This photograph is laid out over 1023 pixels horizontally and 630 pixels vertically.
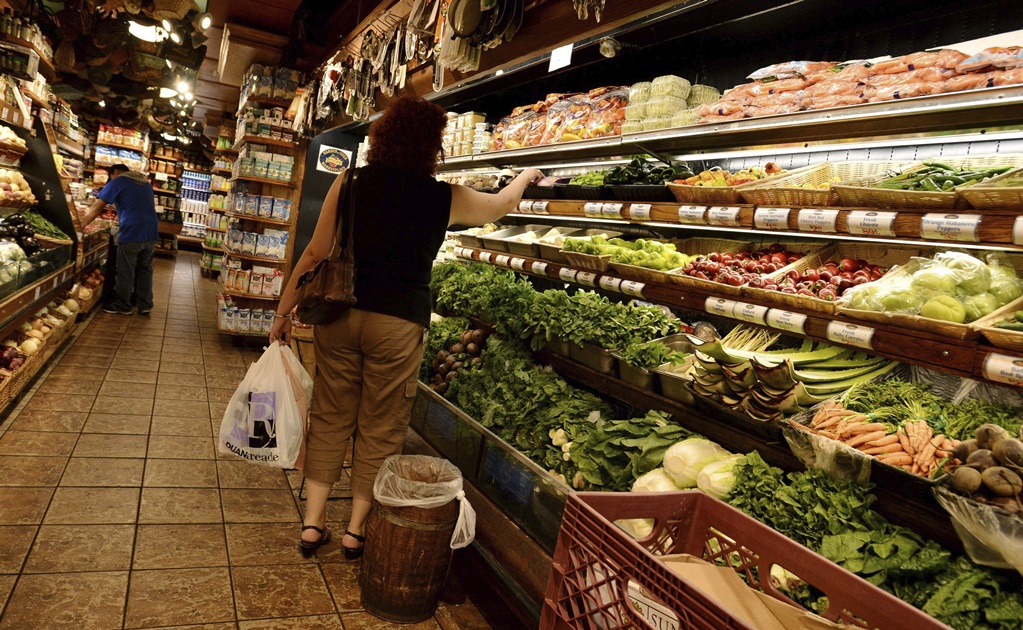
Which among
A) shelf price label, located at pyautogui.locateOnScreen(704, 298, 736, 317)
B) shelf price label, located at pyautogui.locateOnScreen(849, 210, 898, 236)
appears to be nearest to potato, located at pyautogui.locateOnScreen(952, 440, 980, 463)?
shelf price label, located at pyautogui.locateOnScreen(849, 210, 898, 236)

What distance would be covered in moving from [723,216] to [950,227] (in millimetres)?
905

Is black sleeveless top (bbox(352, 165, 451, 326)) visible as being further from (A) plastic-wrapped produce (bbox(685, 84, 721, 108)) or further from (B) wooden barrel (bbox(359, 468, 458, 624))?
(A) plastic-wrapped produce (bbox(685, 84, 721, 108))

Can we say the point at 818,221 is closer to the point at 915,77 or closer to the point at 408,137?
the point at 915,77

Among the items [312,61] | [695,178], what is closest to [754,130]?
[695,178]

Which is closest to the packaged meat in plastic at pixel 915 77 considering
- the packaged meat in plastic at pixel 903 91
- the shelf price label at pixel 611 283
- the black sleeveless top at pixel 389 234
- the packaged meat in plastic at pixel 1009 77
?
the packaged meat in plastic at pixel 903 91

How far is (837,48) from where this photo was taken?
3137mm

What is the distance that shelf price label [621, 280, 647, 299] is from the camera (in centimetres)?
307

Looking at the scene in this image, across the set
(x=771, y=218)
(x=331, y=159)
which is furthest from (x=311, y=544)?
(x=331, y=159)

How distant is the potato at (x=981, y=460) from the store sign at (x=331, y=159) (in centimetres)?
714

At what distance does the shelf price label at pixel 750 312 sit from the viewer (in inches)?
97.1

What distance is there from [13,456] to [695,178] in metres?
4.03

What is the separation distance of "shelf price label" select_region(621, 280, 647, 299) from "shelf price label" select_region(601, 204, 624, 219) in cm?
40

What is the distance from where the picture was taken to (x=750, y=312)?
2512mm

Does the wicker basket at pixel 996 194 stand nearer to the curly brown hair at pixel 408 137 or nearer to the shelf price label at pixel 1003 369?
the shelf price label at pixel 1003 369
